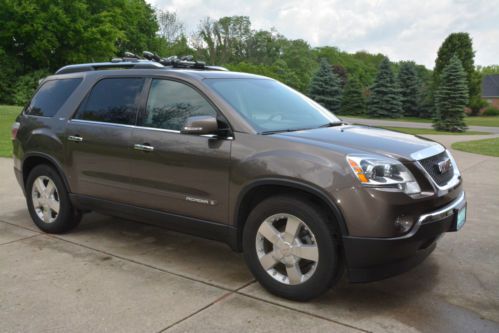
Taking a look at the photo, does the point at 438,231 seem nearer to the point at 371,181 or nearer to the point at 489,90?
the point at 371,181

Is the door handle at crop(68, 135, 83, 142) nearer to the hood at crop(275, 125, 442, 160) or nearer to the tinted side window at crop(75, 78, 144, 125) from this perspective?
the tinted side window at crop(75, 78, 144, 125)

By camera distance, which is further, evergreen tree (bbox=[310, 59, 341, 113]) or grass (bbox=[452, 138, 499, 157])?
evergreen tree (bbox=[310, 59, 341, 113])

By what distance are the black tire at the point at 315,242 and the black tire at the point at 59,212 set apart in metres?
2.38

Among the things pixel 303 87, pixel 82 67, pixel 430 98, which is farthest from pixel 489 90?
pixel 82 67

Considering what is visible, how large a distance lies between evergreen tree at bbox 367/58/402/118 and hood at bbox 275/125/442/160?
4385 centimetres

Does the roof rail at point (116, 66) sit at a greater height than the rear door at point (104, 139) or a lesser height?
greater

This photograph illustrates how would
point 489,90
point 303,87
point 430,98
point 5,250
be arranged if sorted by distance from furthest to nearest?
point 489,90 < point 303,87 < point 430,98 < point 5,250

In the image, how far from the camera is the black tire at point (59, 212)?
532 centimetres

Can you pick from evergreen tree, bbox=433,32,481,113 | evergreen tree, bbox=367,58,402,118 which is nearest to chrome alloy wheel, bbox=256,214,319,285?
evergreen tree, bbox=433,32,481,113

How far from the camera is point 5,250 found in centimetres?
493

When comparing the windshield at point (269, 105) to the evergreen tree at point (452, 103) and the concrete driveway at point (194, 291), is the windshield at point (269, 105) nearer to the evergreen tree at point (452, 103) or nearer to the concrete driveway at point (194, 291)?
the concrete driveway at point (194, 291)

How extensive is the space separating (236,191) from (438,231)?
1.51 metres

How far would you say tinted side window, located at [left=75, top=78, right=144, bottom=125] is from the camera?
4.71m

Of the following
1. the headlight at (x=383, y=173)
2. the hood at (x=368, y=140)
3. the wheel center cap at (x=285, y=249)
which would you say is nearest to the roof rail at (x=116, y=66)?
the hood at (x=368, y=140)
